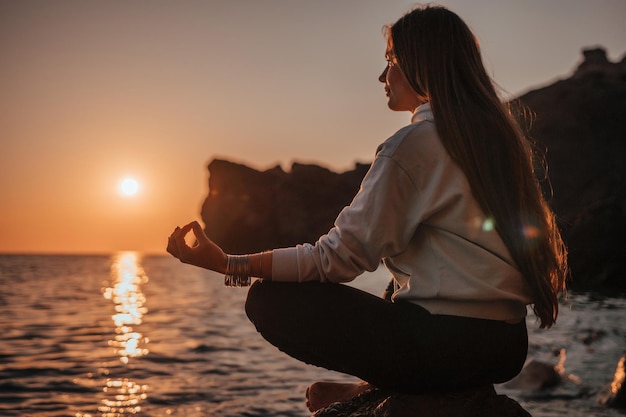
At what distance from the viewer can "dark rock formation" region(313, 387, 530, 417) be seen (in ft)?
8.70

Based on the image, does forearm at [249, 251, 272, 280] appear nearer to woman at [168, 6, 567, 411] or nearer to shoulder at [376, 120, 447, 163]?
woman at [168, 6, 567, 411]

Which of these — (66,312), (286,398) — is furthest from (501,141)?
(66,312)

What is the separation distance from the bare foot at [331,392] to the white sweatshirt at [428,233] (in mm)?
873

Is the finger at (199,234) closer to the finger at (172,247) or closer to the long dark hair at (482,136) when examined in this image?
the finger at (172,247)

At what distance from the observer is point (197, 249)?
2.46 meters

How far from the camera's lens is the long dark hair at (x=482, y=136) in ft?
7.73

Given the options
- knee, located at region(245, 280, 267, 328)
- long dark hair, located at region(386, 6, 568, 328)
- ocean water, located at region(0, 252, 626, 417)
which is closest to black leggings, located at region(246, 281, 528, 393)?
knee, located at region(245, 280, 267, 328)

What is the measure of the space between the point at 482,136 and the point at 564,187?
67.2 m

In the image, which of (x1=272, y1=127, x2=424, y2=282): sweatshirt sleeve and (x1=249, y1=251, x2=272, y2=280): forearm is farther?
(x1=249, y1=251, x2=272, y2=280): forearm

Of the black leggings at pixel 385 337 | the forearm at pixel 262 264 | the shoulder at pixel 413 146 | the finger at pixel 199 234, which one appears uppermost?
the shoulder at pixel 413 146

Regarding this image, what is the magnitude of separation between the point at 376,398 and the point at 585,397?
7.63 meters

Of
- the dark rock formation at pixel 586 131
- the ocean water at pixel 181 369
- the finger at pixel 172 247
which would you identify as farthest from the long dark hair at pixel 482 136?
the dark rock formation at pixel 586 131

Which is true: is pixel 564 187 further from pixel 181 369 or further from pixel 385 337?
pixel 385 337

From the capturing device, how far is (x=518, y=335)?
2.52 m
